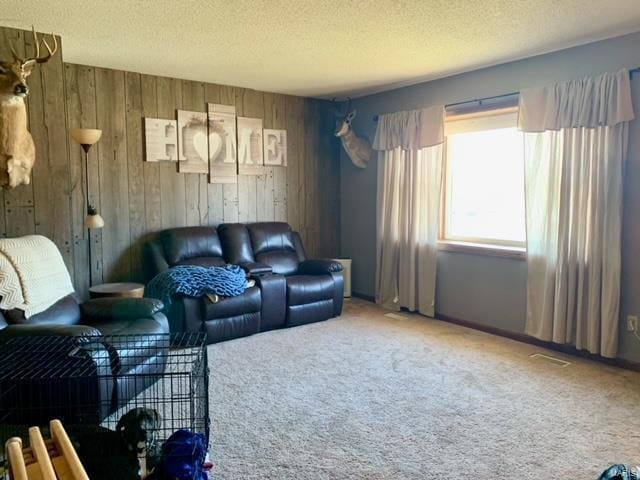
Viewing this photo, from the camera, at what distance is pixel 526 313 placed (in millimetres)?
4117

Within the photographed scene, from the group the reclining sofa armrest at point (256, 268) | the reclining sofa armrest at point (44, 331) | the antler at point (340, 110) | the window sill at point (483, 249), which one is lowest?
the reclining sofa armrest at point (44, 331)

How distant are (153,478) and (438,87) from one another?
4.24 metres

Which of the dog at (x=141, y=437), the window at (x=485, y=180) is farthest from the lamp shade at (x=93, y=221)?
the window at (x=485, y=180)

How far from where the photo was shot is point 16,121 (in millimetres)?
3143

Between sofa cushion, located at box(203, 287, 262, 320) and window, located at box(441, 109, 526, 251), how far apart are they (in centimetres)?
201

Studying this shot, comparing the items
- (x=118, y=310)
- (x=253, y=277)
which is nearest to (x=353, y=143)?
(x=253, y=277)

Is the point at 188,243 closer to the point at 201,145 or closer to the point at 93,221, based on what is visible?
the point at 93,221

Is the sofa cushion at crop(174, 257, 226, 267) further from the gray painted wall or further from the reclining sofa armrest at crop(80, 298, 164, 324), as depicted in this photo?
the gray painted wall

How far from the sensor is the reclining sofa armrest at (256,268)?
15.0 ft

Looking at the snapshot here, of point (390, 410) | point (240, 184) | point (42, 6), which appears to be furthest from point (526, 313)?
point (42, 6)

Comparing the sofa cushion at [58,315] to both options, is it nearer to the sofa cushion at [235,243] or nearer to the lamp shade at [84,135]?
the lamp shade at [84,135]

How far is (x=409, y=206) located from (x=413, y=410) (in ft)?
8.43

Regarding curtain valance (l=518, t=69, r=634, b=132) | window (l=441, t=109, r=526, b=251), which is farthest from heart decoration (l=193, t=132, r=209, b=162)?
curtain valance (l=518, t=69, r=634, b=132)

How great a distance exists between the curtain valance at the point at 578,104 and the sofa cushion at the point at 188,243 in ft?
9.80
